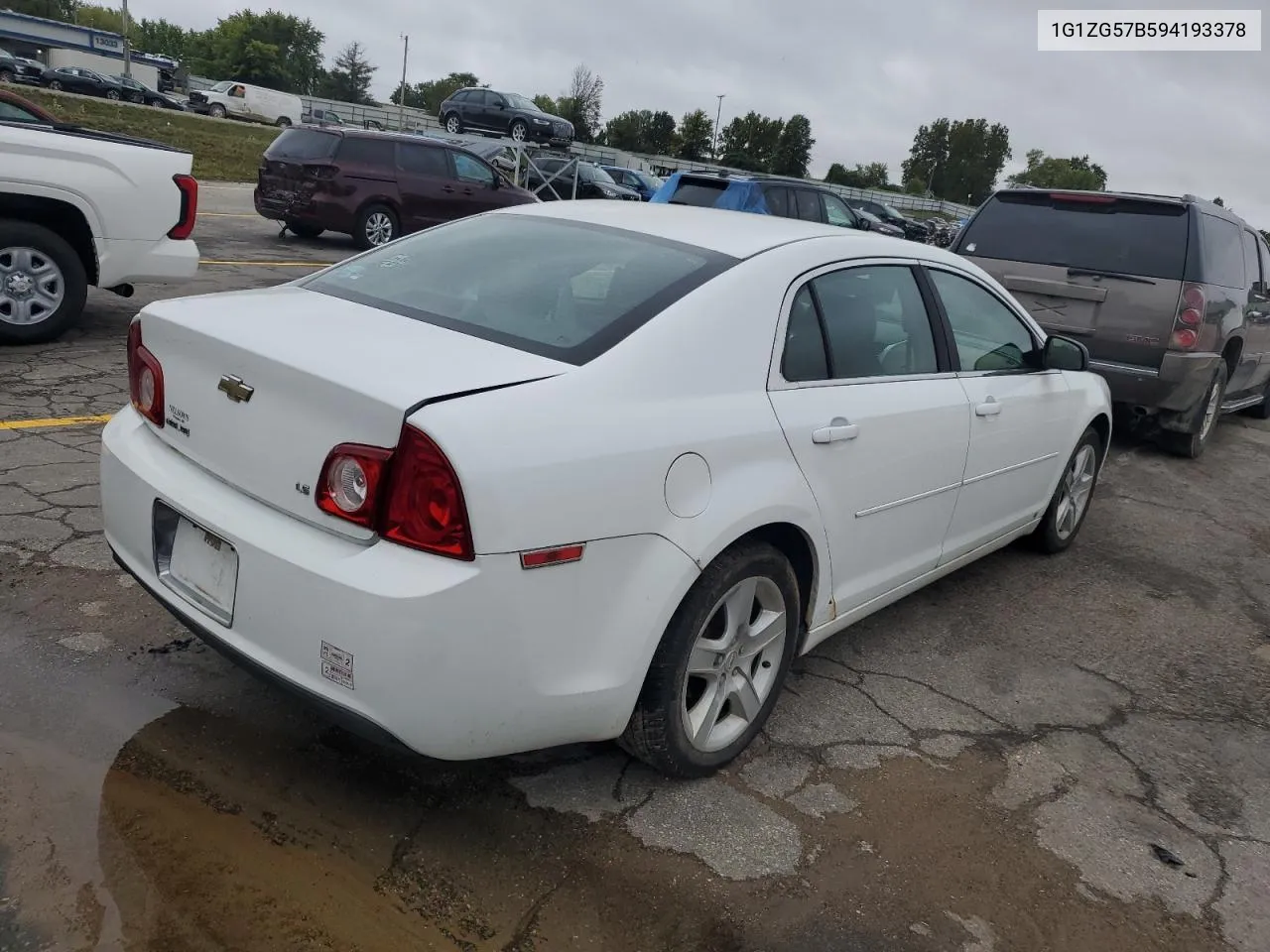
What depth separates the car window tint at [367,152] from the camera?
542 inches

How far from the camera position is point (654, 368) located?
2.61 m

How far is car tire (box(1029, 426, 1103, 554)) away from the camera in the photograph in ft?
16.4

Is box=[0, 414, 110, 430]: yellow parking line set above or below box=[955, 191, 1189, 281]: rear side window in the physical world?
below

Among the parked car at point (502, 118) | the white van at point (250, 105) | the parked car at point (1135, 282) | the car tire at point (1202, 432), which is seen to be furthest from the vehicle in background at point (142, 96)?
the car tire at point (1202, 432)

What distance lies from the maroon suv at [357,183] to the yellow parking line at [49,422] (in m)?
8.95

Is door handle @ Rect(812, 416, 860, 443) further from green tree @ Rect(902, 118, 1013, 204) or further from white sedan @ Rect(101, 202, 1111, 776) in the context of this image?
green tree @ Rect(902, 118, 1013, 204)

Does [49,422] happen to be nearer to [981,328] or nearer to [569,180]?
[981,328]

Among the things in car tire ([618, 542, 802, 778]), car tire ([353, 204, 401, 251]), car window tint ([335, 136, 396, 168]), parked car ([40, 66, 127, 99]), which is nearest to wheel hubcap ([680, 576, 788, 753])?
car tire ([618, 542, 802, 778])

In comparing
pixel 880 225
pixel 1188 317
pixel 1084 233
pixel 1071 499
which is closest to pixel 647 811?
pixel 1071 499

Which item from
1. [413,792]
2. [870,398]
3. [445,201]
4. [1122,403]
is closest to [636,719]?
[413,792]

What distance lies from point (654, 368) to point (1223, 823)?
7.25 ft

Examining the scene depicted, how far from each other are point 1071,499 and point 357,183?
11252 mm

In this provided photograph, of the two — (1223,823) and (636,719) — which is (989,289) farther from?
(636,719)

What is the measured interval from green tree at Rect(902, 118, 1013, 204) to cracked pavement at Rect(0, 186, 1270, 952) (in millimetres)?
114414
